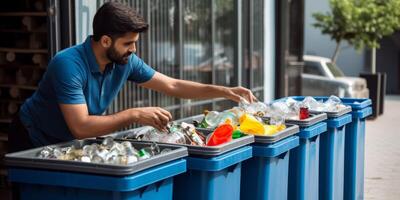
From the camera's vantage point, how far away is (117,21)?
3.52 m

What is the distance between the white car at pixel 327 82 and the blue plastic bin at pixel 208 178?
10.7 m

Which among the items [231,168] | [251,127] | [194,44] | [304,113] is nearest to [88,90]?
[231,168]

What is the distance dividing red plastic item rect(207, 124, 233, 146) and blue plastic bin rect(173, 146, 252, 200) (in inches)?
5.1

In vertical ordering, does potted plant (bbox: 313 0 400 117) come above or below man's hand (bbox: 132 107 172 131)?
above

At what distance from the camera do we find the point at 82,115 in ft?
11.2

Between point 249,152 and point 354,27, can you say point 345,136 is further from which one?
point 354,27

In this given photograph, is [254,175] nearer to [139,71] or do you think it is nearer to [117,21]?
[139,71]

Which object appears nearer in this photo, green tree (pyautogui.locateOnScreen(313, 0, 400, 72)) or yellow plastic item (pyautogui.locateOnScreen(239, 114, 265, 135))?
yellow plastic item (pyautogui.locateOnScreen(239, 114, 265, 135))

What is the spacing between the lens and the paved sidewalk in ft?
25.0

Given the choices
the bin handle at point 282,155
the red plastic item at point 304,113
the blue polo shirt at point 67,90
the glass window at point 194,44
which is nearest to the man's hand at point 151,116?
the blue polo shirt at point 67,90

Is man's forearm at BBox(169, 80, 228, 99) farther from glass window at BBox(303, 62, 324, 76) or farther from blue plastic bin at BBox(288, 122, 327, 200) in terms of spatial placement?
glass window at BBox(303, 62, 324, 76)

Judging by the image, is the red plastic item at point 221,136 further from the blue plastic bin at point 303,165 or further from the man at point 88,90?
the blue plastic bin at point 303,165

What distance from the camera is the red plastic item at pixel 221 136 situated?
3.71m

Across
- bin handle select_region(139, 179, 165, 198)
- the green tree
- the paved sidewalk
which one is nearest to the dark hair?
bin handle select_region(139, 179, 165, 198)
